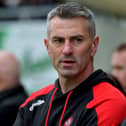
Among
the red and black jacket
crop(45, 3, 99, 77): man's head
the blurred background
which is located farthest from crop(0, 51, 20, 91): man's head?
the blurred background

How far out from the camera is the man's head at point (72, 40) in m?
3.14

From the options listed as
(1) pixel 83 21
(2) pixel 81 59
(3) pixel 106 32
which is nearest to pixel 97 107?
(2) pixel 81 59

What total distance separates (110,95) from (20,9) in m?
5.14

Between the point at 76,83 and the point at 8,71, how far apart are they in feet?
6.31

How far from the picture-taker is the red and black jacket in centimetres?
300

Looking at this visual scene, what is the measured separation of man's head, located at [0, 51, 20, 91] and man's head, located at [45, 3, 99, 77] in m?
1.83

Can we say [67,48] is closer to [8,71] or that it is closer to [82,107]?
[82,107]

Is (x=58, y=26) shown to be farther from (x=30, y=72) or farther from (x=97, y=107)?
(x=30, y=72)

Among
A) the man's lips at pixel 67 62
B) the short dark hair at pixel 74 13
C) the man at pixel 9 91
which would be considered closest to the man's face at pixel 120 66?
the man at pixel 9 91

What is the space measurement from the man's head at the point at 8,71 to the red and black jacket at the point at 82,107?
1.57 metres

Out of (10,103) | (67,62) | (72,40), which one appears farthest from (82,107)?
(10,103)

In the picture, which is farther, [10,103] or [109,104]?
[10,103]

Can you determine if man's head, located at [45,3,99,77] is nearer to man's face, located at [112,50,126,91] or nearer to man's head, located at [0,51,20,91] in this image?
man's head, located at [0,51,20,91]

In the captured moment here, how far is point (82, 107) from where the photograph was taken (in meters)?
3.08
